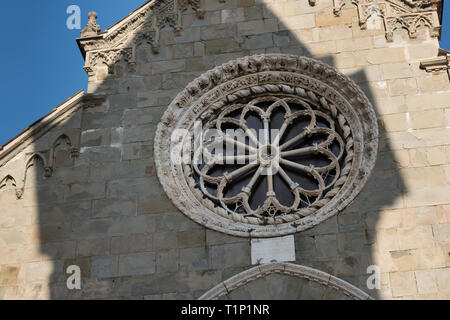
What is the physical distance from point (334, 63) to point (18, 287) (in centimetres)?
650

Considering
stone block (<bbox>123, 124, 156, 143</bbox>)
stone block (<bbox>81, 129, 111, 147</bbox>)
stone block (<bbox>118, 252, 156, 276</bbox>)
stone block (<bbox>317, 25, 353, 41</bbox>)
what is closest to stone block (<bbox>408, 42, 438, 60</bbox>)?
stone block (<bbox>317, 25, 353, 41</bbox>)

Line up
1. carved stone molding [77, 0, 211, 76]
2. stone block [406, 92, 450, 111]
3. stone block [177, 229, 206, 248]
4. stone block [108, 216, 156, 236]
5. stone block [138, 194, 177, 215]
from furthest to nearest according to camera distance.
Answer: carved stone molding [77, 0, 211, 76] < stone block [406, 92, 450, 111] < stone block [138, 194, 177, 215] < stone block [108, 216, 156, 236] < stone block [177, 229, 206, 248]

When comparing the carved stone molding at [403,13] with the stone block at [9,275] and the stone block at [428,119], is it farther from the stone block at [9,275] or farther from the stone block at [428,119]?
the stone block at [9,275]

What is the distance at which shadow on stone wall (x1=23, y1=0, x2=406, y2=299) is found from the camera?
42.8 feet

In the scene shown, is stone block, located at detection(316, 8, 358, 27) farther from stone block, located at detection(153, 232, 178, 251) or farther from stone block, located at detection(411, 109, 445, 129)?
stone block, located at detection(153, 232, 178, 251)

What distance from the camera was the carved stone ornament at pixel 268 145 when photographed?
13.7 meters

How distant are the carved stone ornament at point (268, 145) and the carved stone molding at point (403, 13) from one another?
1384 mm

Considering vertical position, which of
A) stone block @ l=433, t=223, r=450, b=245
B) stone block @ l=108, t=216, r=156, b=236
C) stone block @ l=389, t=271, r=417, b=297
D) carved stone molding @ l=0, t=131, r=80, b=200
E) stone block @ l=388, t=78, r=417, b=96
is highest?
stone block @ l=388, t=78, r=417, b=96

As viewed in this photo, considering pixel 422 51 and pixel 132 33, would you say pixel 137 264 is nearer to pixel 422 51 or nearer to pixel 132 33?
pixel 132 33

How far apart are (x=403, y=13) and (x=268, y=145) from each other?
11.4 ft

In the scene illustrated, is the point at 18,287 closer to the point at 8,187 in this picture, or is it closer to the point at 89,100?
the point at 8,187

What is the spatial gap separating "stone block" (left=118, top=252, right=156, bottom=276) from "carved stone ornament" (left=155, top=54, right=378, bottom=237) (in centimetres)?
97

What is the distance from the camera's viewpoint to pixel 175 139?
14.8 metres
